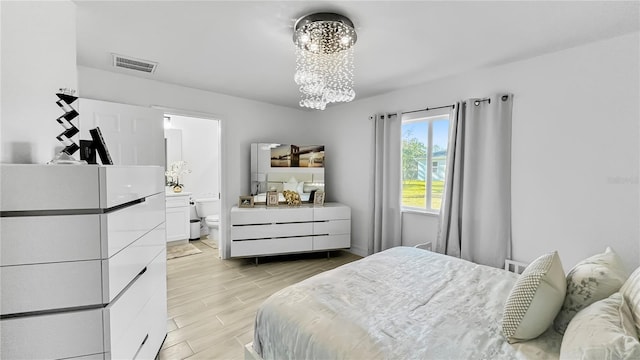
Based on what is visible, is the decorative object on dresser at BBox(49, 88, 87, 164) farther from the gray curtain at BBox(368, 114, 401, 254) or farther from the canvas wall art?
the gray curtain at BBox(368, 114, 401, 254)

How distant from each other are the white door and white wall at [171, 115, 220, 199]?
2.11m

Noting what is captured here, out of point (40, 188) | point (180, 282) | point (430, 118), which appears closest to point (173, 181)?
point (180, 282)

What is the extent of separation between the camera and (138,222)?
1.50 metres

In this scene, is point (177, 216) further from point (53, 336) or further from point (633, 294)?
point (633, 294)

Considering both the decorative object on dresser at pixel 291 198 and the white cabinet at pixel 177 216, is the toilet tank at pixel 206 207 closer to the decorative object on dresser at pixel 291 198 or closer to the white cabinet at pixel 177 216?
the white cabinet at pixel 177 216

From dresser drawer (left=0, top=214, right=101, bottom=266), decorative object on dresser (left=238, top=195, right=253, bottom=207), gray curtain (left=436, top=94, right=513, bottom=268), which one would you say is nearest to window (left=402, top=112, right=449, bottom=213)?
gray curtain (left=436, top=94, right=513, bottom=268)

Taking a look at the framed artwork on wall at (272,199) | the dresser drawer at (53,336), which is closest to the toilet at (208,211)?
the framed artwork on wall at (272,199)

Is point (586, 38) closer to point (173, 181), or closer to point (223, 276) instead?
point (223, 276)

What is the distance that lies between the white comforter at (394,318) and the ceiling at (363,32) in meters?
1.82

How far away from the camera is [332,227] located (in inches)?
155

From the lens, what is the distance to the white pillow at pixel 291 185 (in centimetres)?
419

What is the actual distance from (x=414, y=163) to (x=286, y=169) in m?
1.94

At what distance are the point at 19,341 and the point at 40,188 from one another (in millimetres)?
612

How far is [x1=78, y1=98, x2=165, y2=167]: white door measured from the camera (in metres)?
2.61
